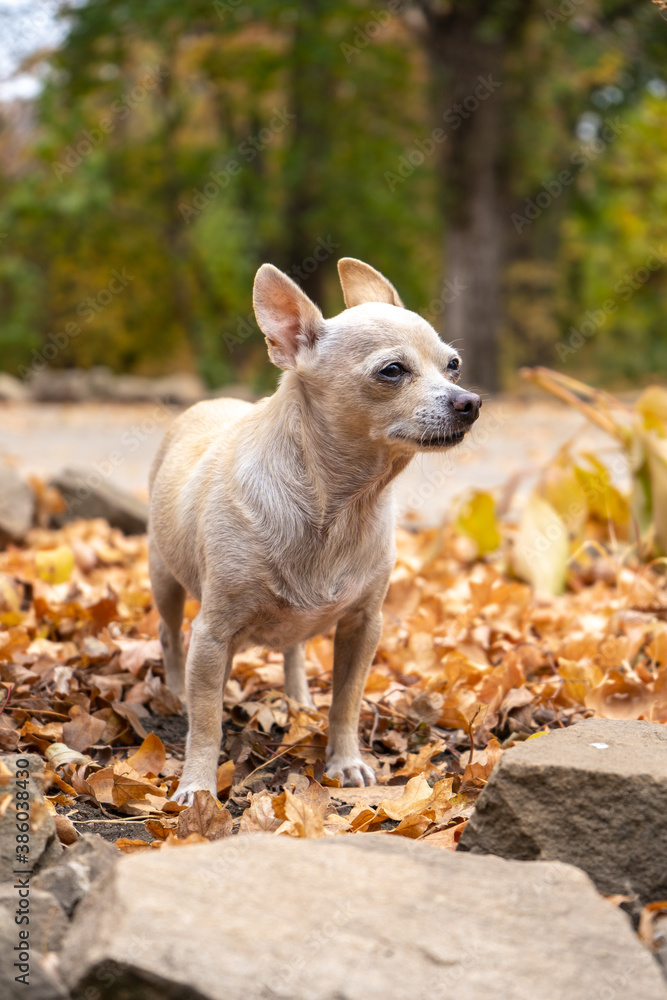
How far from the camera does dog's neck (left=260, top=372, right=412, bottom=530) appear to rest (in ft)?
9.59

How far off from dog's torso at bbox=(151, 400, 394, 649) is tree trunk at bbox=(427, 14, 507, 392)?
1100cm

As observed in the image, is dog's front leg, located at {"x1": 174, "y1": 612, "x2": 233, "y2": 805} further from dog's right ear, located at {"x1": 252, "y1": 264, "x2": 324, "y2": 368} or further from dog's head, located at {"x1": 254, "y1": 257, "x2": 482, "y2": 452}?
dog's right ear, located at {"x1": 252, "y1": 264, "x2": 324, "y2": 368}

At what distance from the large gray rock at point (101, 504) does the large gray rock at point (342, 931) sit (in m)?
4.48

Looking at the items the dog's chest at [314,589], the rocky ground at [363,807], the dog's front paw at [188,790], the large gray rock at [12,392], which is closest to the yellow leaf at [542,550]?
the rocky ground at [363,807]

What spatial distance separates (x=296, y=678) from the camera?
12.6 feet

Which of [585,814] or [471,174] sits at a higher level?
[585,814]

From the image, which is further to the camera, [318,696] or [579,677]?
[318,696]

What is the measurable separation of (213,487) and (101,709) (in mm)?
1016

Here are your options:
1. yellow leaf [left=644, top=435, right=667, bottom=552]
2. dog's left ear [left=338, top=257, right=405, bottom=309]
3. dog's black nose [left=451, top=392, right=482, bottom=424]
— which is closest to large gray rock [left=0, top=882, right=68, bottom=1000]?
dog's black nose [left=451, top=392, right=482, bottom=424]

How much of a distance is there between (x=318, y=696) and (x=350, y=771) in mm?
994

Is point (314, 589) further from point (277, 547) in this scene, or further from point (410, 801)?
point (410, 801)

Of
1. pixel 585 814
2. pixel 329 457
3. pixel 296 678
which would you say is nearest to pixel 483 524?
pixel 296 678

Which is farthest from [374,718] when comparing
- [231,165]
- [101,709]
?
[231,165]

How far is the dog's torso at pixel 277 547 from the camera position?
2904mm
